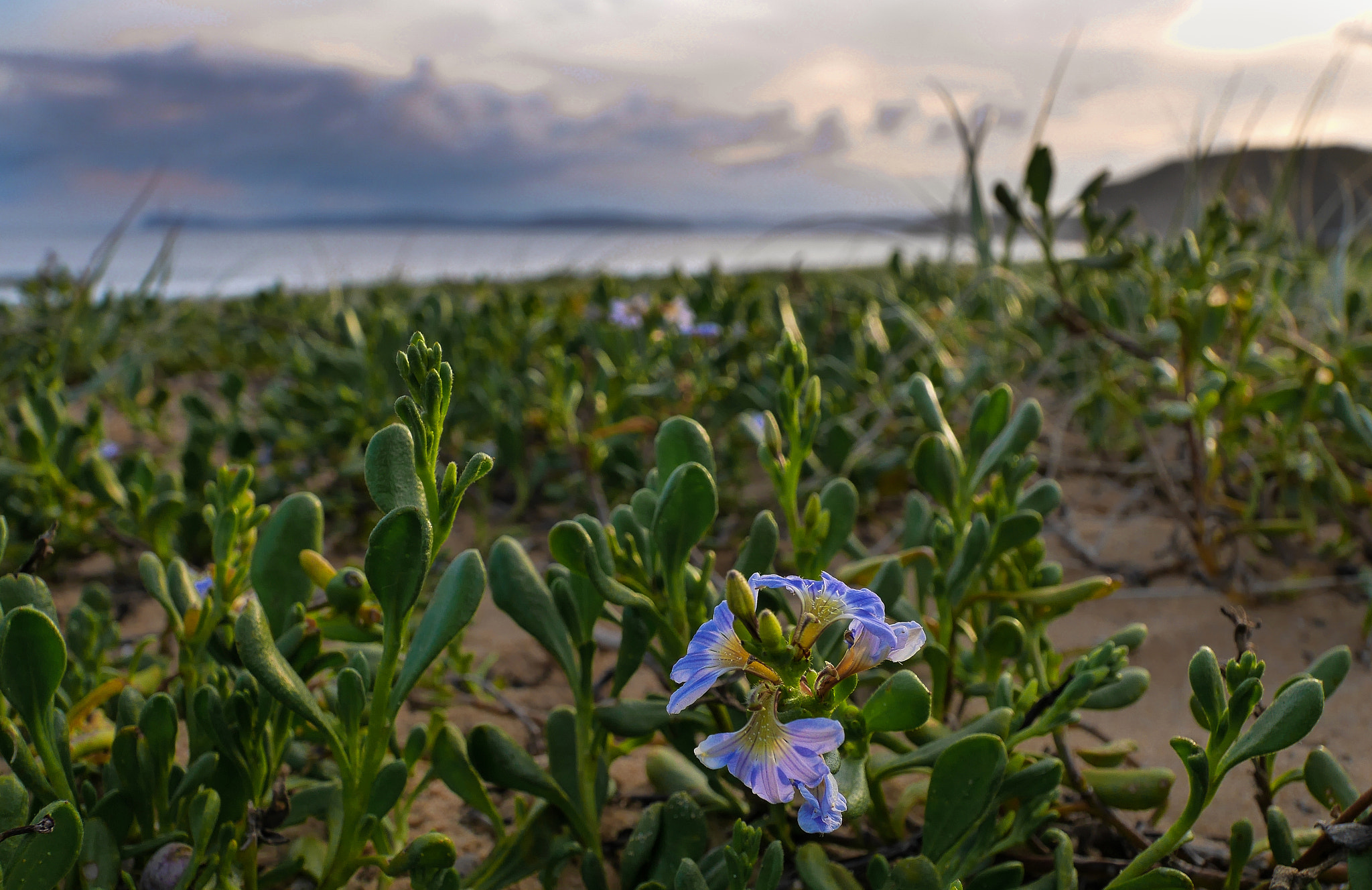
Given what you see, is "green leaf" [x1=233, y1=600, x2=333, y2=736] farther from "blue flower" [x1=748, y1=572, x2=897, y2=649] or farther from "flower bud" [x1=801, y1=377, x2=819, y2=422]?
"flower bud" [x1=801, y1=377, x2=819, y2=422]

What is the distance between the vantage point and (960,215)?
4027 mm

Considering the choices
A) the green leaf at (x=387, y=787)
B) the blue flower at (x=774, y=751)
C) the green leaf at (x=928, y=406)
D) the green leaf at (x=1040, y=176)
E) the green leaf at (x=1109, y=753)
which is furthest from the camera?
the green leaf at (x=1040, y=176)

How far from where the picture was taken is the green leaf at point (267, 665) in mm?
1014

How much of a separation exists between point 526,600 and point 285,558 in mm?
339

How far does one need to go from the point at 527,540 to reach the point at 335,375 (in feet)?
2.81

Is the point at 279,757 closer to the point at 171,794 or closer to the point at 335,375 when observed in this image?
the point at 171,794

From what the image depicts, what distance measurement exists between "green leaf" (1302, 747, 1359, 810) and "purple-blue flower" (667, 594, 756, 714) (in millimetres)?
808

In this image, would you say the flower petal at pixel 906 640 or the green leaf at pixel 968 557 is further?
the green leaf at pixel 968 557

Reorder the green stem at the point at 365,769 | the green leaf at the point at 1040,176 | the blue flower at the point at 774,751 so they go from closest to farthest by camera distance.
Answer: the blue flower at the point at 774,751 < the green stem at the point at 365,769 < the green leaf at the point at 1040,176

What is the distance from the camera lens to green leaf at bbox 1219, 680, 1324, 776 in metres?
0.98

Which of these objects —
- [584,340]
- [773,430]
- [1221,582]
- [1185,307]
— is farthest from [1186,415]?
[584,340]

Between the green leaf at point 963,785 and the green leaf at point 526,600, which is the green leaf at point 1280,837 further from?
the green leaf at point 526,600

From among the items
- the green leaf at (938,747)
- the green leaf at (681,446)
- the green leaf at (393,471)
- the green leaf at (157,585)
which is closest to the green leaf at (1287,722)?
the green leaf at (938,747)

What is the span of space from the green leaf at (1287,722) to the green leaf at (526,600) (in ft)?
2.53
